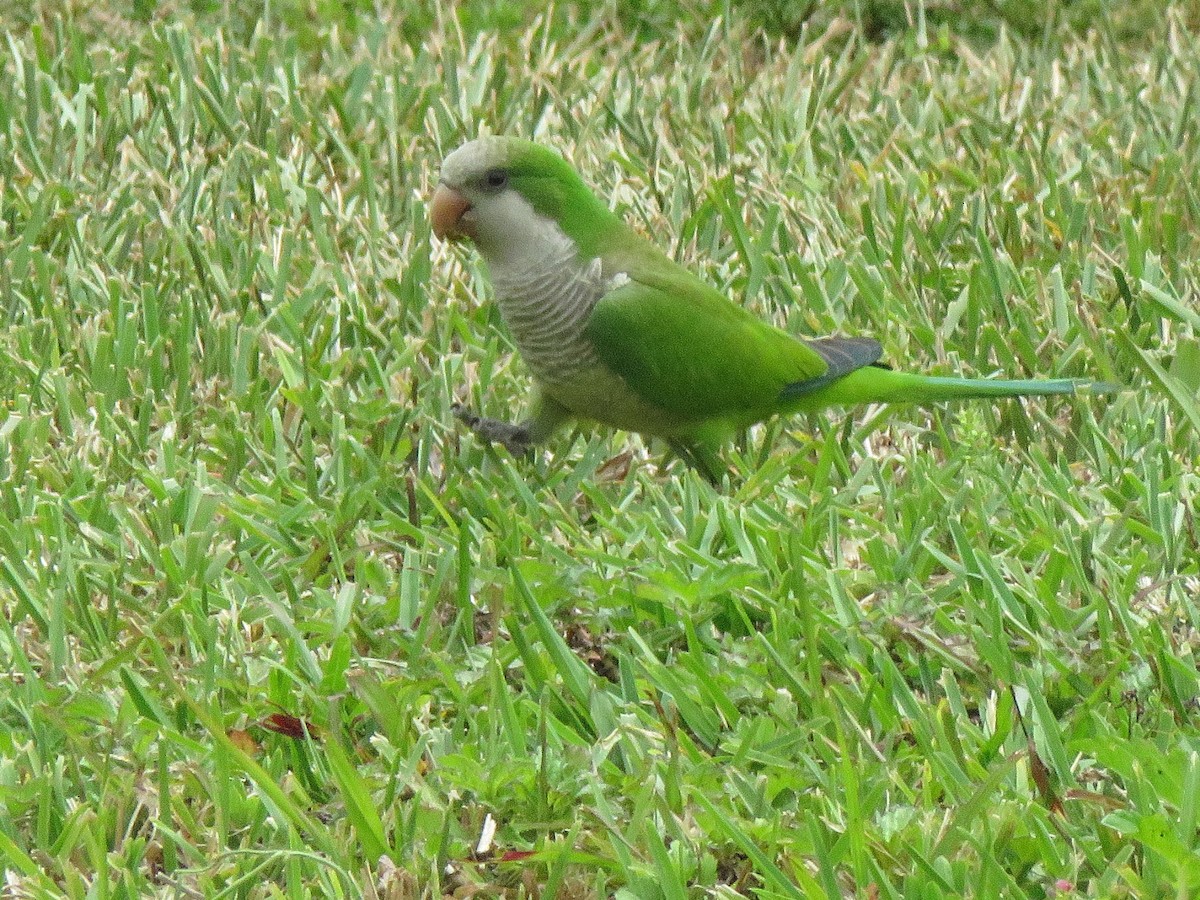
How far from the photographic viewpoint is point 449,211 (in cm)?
311

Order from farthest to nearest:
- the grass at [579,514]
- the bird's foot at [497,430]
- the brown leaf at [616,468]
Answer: the brown leaf at [616,468] < the bird's foot at [497,430] < the grass at [579,514]

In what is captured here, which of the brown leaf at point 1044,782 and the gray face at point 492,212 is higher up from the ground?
the gray face at point 492,212

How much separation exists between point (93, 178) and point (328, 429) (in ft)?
5.05

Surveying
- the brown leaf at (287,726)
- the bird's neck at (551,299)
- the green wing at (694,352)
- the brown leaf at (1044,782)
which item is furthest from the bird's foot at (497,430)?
the brown leaf at (1044,782)

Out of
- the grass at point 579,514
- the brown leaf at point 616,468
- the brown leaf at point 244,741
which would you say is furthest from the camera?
the brown leaf at point 616,468

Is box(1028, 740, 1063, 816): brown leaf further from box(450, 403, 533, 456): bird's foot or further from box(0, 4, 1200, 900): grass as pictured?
box(450, 403, 533, 456): bird's foot

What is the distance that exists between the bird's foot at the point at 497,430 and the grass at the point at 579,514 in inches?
2.3

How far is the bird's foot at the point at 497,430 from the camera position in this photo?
3.22m

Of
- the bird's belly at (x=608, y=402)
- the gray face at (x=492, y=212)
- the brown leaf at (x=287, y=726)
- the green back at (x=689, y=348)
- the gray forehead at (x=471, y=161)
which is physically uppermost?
the gray forehead at (x=471, y=161)

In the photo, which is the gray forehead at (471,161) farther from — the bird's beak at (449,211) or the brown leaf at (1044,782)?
the brown leaf at (1044,782)

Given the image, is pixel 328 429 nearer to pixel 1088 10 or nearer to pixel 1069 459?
pixel 1069 459

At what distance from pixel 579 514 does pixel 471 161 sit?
25.3 inches

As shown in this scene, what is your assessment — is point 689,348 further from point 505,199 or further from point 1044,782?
point 1044,782

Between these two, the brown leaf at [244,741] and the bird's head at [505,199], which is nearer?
the brown leaf at [244,741]
